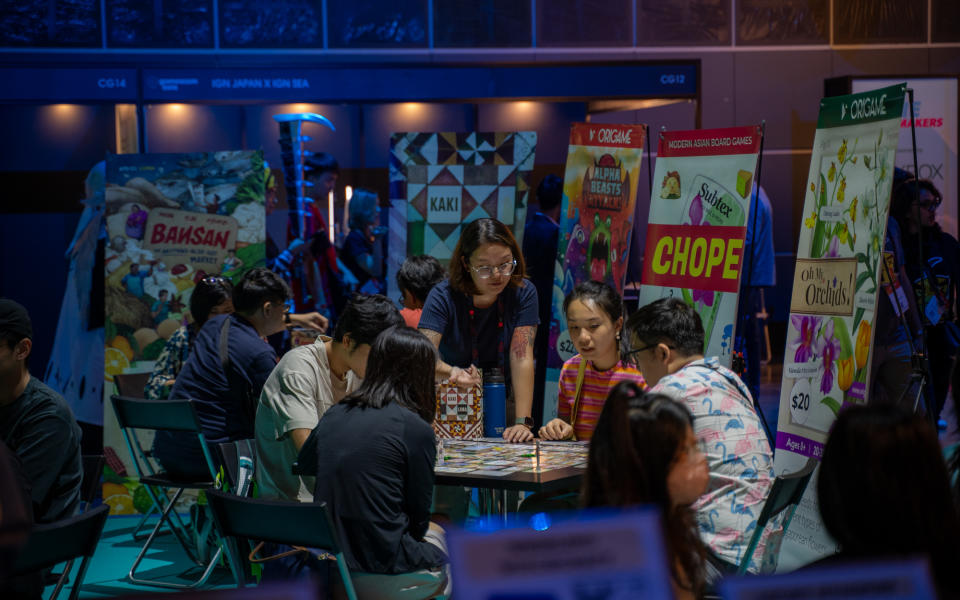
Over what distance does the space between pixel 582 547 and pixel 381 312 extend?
7.54ft

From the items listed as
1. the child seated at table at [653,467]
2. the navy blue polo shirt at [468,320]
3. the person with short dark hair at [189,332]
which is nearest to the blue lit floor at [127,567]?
the person with short dark hair at [189,332]

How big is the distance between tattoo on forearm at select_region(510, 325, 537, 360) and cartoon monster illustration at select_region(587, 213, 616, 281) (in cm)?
113

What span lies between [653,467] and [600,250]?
358 cm

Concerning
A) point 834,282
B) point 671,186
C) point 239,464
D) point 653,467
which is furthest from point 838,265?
point 653,467

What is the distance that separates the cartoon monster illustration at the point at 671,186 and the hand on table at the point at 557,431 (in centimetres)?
158

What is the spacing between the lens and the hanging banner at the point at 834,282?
354cm

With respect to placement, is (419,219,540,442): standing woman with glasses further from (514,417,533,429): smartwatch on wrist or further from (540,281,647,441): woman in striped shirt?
(540,281,647,441): woman in striped shirt

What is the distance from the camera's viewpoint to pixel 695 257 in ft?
14.4

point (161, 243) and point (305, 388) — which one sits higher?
point (161, 243)

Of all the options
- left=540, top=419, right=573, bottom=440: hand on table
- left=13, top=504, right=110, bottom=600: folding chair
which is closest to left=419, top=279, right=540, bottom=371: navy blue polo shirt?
left=540, top=419, right=573, bottom=440: hand on table

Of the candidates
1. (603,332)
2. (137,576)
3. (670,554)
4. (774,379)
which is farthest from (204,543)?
(774,379)

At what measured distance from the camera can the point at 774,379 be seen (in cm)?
837

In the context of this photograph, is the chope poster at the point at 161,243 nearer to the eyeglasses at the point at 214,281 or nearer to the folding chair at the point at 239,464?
the eyeglasses at the point at 214,281

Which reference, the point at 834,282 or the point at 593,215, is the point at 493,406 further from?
the point at 593,215
